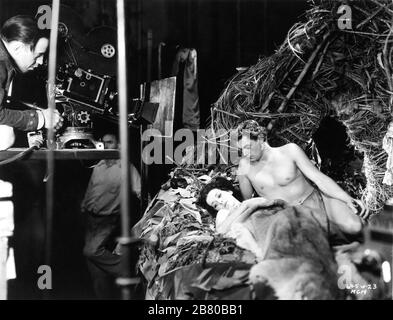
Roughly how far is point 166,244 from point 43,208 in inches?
43.7

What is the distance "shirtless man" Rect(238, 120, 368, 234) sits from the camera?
4.97m

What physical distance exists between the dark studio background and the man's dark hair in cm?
7

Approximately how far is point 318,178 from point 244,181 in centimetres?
63

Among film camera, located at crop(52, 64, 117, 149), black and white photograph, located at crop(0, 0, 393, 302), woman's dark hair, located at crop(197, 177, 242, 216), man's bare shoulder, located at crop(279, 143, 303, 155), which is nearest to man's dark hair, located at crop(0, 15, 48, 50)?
black and white photograph, located at crop(0, 0, 393, 302)

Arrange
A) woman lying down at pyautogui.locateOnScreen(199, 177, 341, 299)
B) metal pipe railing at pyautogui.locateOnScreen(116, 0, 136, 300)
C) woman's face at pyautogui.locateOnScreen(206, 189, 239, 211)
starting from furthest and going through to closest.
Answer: woman's face at pyautogui.locateOnScreen(206, 189, 239, 211) → woman lying down at pyautogui.locateOnScreen(199, 177, 341, 299) → metal pipe railing at pyautogui.locateOnScreen(116, 0, 136, 300)

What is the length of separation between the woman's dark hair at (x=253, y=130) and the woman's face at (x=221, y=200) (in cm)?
53

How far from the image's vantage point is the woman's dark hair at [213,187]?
5133 millimetres

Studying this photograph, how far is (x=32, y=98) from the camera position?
16.8ft

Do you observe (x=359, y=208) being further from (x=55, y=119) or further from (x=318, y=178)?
(x=55, y=119)

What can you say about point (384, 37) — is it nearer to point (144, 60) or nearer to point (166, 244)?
point (144, 60)

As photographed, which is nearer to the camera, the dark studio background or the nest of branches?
the nest of branches

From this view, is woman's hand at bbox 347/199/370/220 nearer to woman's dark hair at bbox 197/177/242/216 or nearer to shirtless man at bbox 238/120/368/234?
shirtless man at bbox 238/120/368/234

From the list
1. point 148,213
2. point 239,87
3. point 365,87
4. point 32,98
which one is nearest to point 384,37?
point 365,87

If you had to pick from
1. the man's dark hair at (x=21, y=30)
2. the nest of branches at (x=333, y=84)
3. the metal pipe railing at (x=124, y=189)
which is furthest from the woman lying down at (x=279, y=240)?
the man's dark hair at (x=21, y=30)
